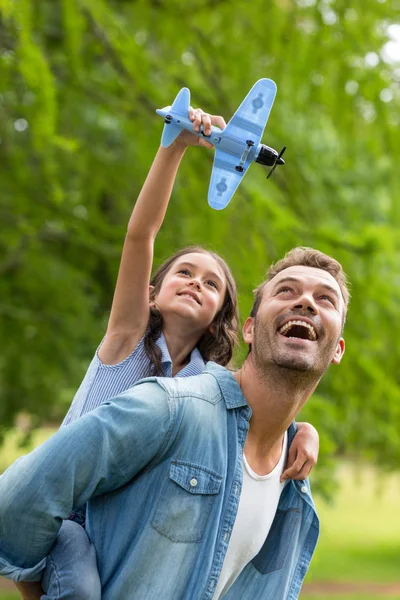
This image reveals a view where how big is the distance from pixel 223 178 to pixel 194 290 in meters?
0.56

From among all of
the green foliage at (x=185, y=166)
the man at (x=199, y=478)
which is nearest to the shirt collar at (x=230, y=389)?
the man at (x=199, y=478)

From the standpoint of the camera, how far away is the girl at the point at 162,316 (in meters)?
2.54

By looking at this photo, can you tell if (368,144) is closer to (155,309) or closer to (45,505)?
(155,309)

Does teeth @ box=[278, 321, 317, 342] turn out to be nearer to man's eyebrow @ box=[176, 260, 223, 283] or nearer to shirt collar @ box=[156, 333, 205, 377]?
shirt collar @ box=[156, 333, 205, 377]

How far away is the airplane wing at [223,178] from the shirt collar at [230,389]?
17.4 inches

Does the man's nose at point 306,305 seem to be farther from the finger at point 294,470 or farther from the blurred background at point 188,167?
the blurred background at point 188,167

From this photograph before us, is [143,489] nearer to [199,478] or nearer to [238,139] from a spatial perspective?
[199,478]

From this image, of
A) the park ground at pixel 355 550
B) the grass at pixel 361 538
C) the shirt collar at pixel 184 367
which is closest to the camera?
the shirt collar at pixel 184 367

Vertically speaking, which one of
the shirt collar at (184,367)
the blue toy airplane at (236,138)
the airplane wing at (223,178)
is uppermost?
the blue toy airplane at (236,138)

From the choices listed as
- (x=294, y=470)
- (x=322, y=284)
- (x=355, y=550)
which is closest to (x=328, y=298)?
(x=322, y=284)

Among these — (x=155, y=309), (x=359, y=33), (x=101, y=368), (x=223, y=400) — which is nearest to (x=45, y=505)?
(x=223, y=400)

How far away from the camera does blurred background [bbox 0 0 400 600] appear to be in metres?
4.94

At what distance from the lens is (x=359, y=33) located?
5.21 metres

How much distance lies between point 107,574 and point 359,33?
3.93 meters
